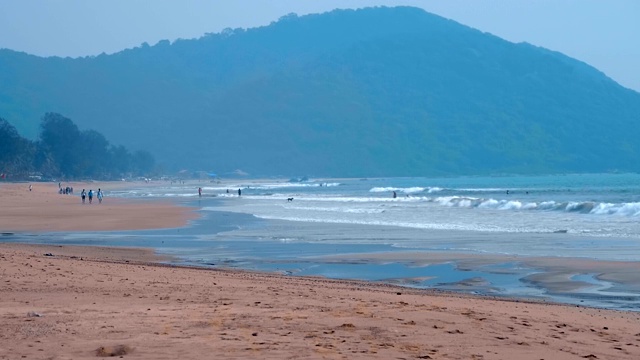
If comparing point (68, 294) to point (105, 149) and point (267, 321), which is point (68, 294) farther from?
point (105, 149)

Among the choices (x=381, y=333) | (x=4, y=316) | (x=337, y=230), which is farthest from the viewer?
(x=337, y=230)

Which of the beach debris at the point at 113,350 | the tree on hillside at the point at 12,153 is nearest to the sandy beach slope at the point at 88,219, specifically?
the beach debris at the point at 113,350

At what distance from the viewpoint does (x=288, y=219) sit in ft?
113

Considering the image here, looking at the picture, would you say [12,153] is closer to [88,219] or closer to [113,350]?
[88,219]

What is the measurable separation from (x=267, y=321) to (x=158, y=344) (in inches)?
56.6

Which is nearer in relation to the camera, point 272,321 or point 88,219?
point 272,321

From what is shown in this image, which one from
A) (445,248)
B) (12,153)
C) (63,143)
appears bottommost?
(445,248)

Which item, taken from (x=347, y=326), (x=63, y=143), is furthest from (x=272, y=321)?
(x=63, y=143)

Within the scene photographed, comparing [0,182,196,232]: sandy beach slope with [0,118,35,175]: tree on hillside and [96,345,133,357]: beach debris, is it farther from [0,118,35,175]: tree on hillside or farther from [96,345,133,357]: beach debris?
[0,118,35,175]: tree on hillside

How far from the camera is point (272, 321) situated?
8562 millimetres

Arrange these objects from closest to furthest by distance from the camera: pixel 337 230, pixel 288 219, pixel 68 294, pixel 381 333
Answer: pixel 381 333
pixel 68 294
pixel 337 230
pixel 288 219

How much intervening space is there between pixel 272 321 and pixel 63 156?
445 feet

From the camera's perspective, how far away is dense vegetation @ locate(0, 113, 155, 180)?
11969 centimetres

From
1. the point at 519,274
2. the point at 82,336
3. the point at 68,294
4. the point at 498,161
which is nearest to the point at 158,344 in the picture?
the point at 82,336
